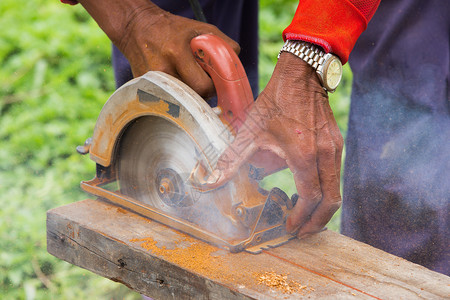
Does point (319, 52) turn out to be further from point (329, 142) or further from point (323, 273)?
point (323, 273)

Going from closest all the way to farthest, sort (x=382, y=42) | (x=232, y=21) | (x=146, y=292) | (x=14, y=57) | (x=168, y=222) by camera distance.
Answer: (x=146, y=292)
(x=168, y=222)
(x=382, y=42)
(x=232, y=21)
(x=14, y=57)

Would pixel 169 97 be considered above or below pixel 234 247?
above

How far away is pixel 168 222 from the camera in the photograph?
1812 millimetres

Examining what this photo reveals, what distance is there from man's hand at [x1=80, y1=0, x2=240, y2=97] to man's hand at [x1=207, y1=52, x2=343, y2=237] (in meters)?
0.29

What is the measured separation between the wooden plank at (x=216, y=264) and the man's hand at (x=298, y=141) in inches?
4.9

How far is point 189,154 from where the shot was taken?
1782mm

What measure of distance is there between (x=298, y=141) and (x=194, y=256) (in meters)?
0.42

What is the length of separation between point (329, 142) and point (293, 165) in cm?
11

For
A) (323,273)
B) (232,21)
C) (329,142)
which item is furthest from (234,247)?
(232,21)

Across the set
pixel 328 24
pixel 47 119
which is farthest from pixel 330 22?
pixel 47 119

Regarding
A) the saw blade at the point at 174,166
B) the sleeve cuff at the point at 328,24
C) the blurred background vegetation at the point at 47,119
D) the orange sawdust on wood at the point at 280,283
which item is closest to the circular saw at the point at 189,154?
the saw blade at the point at 174,166

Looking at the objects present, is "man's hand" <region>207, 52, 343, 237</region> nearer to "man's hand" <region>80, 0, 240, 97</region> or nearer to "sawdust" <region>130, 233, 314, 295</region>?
"sawdust" <region>130, 233, 314, 295</region>

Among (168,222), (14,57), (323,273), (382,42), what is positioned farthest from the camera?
(14,57)

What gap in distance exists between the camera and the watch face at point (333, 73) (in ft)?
5.29
